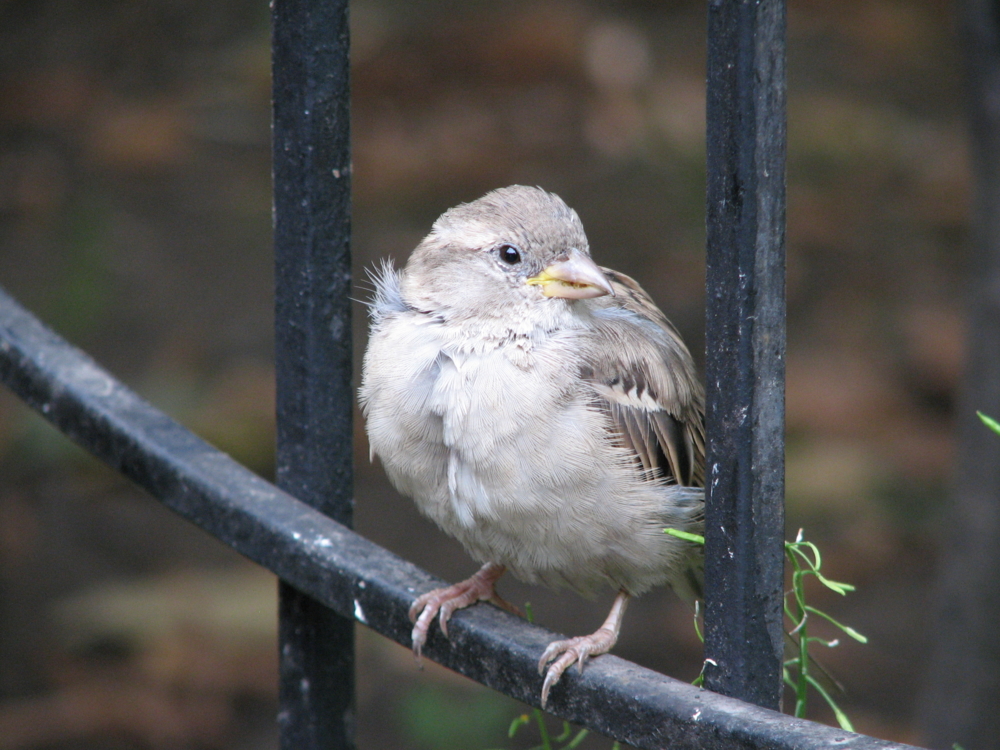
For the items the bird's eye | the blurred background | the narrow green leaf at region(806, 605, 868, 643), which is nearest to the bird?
the bird's eye

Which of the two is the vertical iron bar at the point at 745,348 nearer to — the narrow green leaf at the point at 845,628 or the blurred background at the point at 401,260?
the narrow green leaf at the point at 845,628

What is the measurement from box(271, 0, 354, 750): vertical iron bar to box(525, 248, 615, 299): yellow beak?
0.54m

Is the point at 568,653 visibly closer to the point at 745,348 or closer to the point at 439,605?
the point at 439,605

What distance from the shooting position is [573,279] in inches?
101

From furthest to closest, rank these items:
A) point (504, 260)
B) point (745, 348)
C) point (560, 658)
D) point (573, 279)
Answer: point (504, 260)
point (573, 279)
point (560, 658)
point (745, 348)

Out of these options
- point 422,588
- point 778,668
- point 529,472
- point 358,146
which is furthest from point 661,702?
point 358,146

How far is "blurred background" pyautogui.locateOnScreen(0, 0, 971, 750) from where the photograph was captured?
4914 mm

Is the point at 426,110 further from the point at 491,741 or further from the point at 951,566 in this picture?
the point at 951,566

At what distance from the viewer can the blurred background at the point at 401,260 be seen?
491 cm

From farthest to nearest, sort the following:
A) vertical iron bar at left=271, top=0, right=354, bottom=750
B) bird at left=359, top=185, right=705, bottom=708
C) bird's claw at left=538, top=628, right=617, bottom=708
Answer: bird at left=359, top=185, right=705, bottom=708, vertical iron bar at left=271, top=0, right=354, bottom=750, bird's claw at left=538, top=628, right=617, bottom=708

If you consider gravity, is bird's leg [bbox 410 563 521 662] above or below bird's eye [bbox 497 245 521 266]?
below

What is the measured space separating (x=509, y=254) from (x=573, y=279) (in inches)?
6.9

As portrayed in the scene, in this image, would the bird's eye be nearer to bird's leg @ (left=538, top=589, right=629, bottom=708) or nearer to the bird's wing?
the bird's wing

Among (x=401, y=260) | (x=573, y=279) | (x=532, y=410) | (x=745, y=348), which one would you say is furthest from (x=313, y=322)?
(x=401, y=260)
